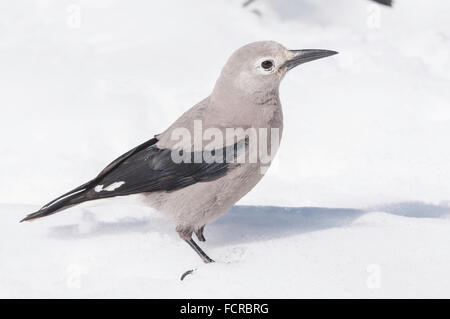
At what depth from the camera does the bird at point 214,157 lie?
4.41 m

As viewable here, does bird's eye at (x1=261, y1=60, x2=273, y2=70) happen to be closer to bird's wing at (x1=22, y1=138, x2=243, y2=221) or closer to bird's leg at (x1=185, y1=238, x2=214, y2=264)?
bird's wing at (x1=22, y1=138, x2=243, y2=221)

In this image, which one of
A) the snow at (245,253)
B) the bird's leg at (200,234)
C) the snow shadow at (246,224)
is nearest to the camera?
the snow at (245,253)

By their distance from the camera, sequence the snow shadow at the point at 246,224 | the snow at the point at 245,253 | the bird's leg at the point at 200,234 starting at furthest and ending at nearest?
the snow shadow at the point at 246,224
the bird's leg at the point at 200,234
the snow at the point at 245,253

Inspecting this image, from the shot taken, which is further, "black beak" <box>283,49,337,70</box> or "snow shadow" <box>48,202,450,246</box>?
A: "snow shadow" <box>48,202,450,246</box>

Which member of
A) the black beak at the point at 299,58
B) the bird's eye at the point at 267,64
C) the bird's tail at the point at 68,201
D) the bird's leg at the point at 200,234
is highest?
the black beak at the point at 299,58

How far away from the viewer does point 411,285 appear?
167 inches

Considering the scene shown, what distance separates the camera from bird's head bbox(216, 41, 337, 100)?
4441 mm

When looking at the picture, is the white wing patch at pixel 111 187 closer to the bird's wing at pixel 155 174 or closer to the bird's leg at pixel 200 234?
the bird's wing at pixel 155 174

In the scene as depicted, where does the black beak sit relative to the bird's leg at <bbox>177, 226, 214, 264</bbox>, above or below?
above

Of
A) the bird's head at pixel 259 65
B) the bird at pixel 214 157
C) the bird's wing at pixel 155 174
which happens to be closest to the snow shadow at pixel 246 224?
the bird at pixel 214 157

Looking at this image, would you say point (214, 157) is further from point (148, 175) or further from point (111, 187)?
point (111, 187)

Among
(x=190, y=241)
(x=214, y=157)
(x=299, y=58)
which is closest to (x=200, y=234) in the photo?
(x=190, y=241)

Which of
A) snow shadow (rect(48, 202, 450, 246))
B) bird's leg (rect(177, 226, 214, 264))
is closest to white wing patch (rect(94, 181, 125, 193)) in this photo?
bird's leg (rect(177, 226, 214, 264))
